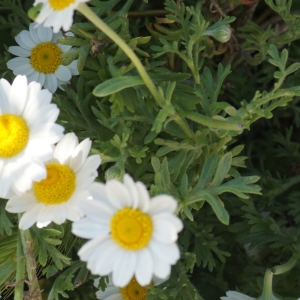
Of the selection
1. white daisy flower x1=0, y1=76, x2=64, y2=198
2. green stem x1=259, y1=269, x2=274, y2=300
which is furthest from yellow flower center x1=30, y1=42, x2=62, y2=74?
green stem x1=259, y1=269, x2=274, y2=300

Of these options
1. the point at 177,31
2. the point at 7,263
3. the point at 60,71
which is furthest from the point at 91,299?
the point at 177,31

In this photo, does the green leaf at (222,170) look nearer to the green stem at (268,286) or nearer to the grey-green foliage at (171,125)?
the grey-green foliage at (171,125)

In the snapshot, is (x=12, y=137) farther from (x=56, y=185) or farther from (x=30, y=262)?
(x=30, y=262)

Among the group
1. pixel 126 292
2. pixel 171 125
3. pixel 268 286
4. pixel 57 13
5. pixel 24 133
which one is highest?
pixel 57 13

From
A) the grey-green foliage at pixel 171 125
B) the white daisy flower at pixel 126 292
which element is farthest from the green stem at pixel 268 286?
the white daisy flower at pixel 126 292

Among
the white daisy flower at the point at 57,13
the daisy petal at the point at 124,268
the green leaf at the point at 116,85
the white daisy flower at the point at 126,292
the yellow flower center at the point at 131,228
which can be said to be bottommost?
the white daisy flower at the point at 126,292

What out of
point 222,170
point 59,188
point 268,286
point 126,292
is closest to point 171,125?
point 222,170

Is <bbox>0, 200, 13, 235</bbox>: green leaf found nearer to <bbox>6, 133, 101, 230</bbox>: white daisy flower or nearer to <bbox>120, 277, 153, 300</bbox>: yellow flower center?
<bbox>6, 133, 101, 230</bbox>: white daisy flower

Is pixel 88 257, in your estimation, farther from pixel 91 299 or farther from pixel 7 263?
pixel 91 299
